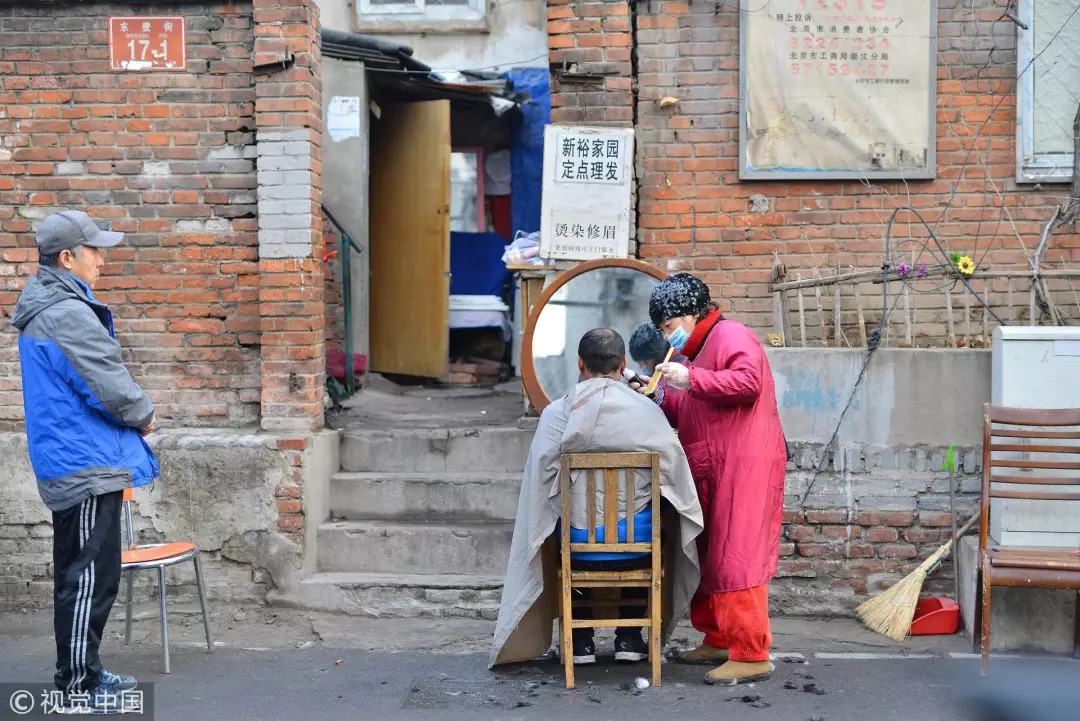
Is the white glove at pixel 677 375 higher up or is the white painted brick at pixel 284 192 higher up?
the white painted brick at pixel 284 192

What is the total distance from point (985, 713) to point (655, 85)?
13.2ft

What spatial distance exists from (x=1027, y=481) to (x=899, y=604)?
2.94 feet

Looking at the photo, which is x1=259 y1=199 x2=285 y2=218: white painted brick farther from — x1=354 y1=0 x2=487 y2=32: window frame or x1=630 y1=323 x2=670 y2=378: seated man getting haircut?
x1=354 y1=0 x2=487 y2=32: window frame

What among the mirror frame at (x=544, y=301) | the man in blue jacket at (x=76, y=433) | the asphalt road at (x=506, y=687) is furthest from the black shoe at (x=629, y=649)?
the man in blue jacket at (x=76, y=433)

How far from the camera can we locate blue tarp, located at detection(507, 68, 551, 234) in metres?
11.1

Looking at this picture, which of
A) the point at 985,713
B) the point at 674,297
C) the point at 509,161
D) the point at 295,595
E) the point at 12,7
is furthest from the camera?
the point at 509,161

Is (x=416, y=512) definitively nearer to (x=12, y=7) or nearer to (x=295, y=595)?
(x=295, y=595)

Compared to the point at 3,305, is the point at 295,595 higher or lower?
lower

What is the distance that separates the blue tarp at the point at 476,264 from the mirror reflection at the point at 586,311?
4454mm

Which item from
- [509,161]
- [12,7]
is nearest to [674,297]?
[12,7]

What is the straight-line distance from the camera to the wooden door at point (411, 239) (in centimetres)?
935

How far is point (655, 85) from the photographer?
21.9 feet

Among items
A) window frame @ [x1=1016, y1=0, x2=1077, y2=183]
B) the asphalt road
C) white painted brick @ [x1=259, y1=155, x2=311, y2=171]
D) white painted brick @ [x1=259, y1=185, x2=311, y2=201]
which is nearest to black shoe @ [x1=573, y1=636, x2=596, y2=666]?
the asphalt road

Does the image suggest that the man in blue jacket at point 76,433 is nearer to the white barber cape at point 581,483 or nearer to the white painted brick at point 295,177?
the white barber cape at point 581,483
